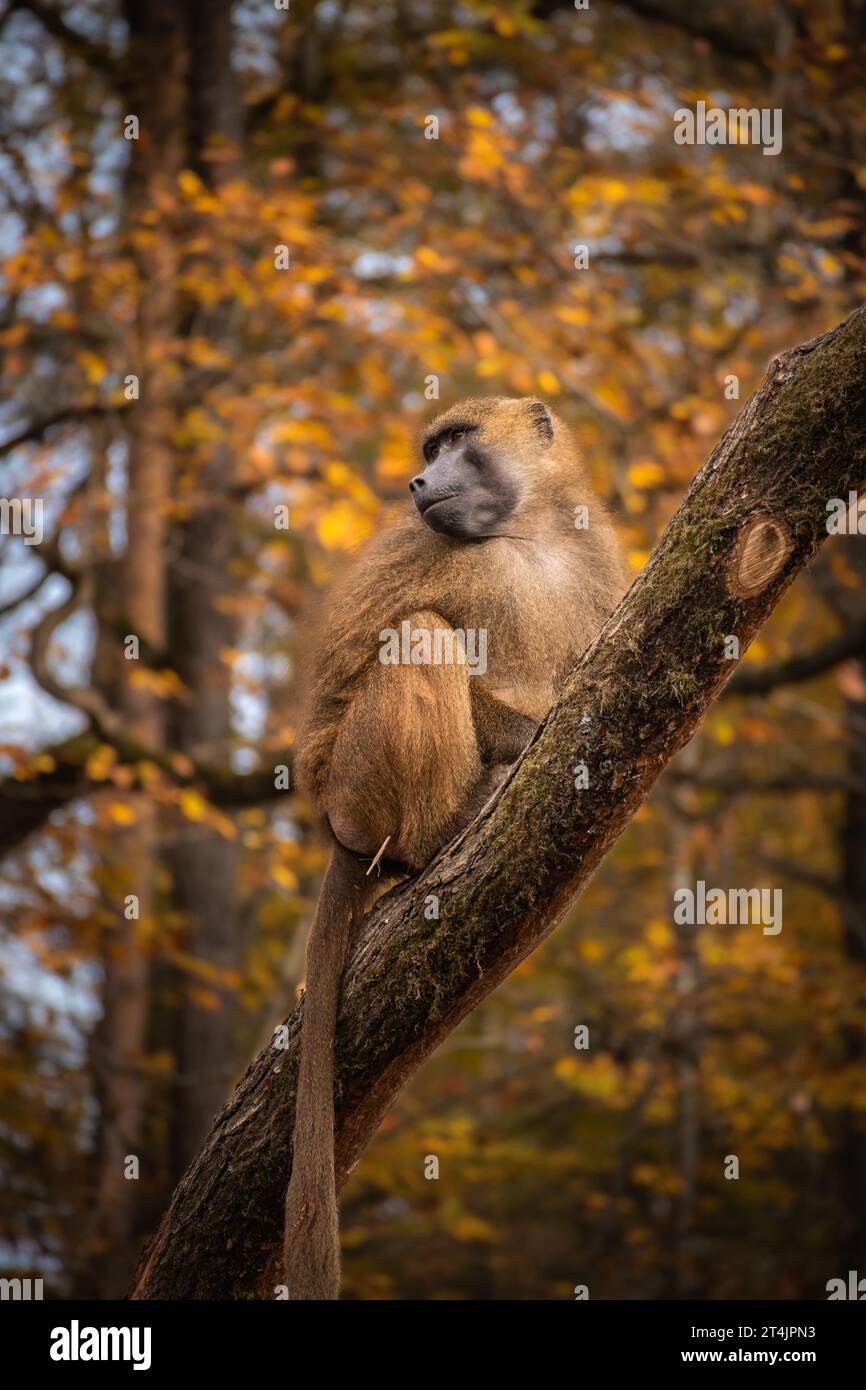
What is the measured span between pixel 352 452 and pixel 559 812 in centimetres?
1076

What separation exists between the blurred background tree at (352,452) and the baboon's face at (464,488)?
3.32 metres

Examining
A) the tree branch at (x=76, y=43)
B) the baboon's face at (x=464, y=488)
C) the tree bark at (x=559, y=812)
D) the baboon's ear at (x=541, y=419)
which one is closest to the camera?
the tree bark at (x=559, y=812)

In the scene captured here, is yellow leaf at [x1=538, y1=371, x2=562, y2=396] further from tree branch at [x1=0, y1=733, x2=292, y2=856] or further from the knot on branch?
the knot on branch

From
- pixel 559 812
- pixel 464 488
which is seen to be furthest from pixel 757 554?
pixel 464 488

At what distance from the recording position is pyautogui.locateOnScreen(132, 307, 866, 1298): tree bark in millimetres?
3395

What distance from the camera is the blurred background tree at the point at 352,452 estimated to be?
9.20 meters

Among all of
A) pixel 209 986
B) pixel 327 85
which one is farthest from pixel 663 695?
pixel 327 85

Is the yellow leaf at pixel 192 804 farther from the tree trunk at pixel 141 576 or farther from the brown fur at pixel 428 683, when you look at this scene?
the brown fur at pixel 428 683

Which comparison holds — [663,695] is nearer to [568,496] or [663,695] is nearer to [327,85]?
[568,496]

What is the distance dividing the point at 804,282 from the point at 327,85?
599 cm

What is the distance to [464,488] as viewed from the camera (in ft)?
16.5

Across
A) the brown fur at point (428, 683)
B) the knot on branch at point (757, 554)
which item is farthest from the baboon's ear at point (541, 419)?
the knot on branch at point (757, 554)

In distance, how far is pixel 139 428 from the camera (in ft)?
30.6

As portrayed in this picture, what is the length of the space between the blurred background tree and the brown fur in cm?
335
